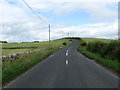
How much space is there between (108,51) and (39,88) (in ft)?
55.3

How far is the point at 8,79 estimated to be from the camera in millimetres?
12023

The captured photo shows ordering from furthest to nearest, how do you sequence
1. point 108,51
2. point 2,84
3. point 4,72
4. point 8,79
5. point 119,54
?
point 108,51 → point 119,54 → point 4,72 → point 8,79 → point 2,84

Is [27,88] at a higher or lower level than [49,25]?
lower

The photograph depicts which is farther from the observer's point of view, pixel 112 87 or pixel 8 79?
pixel 8 79

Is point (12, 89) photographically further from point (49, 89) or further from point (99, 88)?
point (99, 88)

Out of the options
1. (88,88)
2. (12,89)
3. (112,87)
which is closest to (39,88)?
(12,89)

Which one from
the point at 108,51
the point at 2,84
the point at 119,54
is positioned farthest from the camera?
the point at 108,51

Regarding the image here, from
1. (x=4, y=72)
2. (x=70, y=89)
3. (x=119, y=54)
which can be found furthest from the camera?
(x=119, y=54)

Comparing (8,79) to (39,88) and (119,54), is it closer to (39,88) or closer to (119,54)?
(39,88)

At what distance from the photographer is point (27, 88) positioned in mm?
9383

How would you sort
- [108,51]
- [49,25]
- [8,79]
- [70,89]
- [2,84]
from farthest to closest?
[49,25] < [108,51] < [8,79] < [2,84] < [70,89]

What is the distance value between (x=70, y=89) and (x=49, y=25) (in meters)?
44.2

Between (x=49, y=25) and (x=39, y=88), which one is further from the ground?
(x=49, y=25)

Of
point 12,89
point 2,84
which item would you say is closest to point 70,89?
point 12,89
